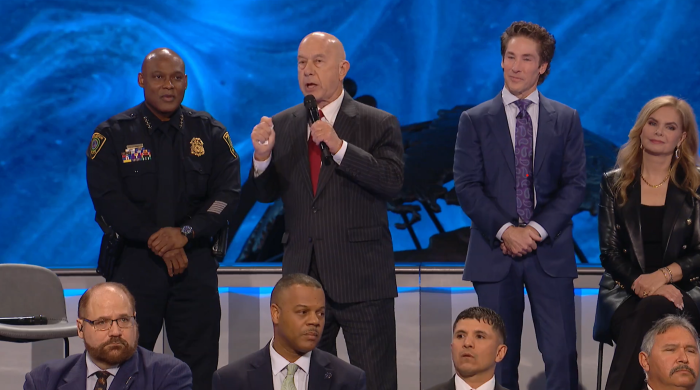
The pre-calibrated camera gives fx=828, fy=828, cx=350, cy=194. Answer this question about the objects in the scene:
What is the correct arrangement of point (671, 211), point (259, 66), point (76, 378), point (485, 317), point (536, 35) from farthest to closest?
1. point (259, 66)
2. point (671, 211)
3. point (536, 35)
4. point (485, 317)
5. point (76, 378)

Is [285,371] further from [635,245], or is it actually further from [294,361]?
[635,245]

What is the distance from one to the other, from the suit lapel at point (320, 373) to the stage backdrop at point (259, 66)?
122 inches

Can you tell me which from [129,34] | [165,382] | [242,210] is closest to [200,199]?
[165,382]

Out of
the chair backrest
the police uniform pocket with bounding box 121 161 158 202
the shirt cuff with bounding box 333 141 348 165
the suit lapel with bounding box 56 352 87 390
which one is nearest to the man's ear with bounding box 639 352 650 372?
the shirt cuff with bounding box 333 141 348 165

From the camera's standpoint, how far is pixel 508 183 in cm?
296

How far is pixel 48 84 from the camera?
6.57 meters

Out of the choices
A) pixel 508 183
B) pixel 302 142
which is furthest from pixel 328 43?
pixel 508 183

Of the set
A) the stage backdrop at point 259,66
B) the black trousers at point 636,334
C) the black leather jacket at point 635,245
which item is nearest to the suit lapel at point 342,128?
the black leather jacket at point 635,245

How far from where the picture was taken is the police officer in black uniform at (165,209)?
2979mm

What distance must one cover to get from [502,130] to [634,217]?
24.0 inches

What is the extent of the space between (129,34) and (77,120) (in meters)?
0.82

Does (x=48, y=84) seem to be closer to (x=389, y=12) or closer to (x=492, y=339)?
(x=389, y=12)

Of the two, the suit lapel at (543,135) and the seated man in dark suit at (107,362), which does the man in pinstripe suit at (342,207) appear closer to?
the suit lapel at (543,135)

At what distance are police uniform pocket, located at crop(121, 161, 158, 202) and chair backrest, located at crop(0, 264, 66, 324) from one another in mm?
880
